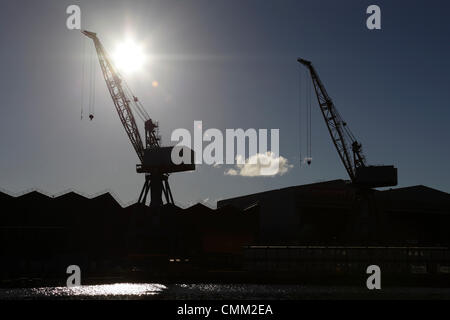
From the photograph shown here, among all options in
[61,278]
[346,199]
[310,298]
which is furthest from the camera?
[346,199]

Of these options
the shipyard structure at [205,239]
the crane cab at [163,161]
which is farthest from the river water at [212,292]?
the crane cab at [163,161]

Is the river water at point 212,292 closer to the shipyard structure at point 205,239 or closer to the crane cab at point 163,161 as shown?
→ the shipyard structure at point 205,239

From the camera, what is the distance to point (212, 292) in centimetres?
9231

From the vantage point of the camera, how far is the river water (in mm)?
87000

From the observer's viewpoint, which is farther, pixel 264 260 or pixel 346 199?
pixel 346 199

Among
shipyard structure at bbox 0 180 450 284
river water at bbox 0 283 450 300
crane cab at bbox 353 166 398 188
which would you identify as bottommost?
river water at bbox 0 283 450 300

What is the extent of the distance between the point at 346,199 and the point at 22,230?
75482 mm

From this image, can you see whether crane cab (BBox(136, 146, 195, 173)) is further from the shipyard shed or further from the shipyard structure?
the shipyard shed

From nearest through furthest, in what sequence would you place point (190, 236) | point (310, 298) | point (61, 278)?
point (310, 298), point (61, 278), point (190, 236)

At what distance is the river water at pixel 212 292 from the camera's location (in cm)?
8700

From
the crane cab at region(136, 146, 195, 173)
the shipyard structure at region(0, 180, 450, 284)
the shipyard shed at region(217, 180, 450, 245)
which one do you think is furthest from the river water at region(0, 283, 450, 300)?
the shipyard shed at region(217, 180, 450, 245)

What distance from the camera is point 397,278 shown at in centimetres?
10969
